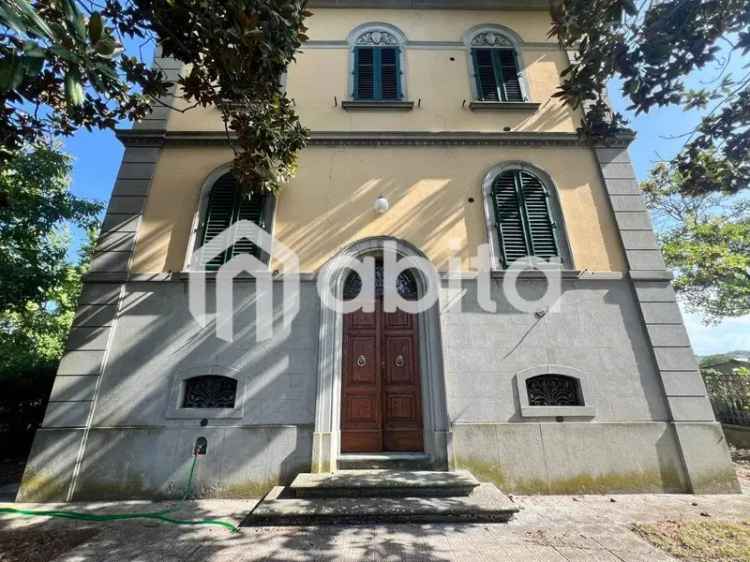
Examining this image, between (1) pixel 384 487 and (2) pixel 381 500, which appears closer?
(2) pixel 381 500

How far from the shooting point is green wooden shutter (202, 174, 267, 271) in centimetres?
558

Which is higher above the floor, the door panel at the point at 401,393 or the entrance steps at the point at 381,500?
the door panel at the point at 401,393

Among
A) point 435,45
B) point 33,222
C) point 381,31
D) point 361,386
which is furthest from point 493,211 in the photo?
point 33,222

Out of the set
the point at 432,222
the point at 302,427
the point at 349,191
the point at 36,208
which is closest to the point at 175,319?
the point at 302,427

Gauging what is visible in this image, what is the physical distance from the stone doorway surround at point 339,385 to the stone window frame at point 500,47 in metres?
3.99

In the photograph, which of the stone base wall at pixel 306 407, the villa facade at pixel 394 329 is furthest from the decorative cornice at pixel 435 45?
the stone base wall at pixel 306 407

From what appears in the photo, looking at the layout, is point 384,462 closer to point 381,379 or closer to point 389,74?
point 381,379

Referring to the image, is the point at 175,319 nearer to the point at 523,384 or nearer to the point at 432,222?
the point at 432,222

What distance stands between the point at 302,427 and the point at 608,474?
4417 millimetres

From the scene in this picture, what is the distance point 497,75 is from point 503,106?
96cm

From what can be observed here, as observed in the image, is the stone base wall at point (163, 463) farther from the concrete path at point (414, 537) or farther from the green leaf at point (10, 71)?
the green leaf at point (10, 71)

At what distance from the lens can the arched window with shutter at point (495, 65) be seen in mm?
6875

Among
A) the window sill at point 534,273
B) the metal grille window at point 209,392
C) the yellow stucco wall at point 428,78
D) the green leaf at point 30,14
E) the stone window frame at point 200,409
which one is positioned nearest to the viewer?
the green leaf at point 30,14

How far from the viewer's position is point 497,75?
23.0 feet
